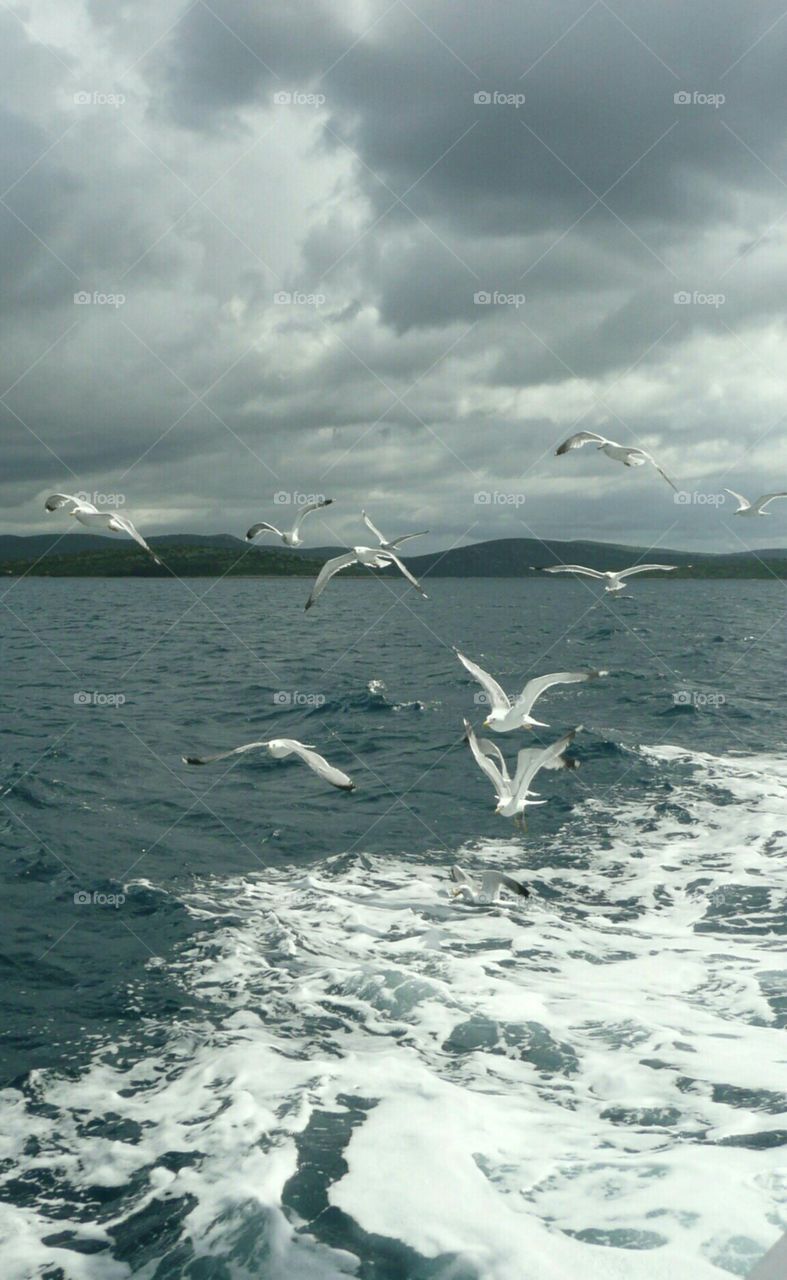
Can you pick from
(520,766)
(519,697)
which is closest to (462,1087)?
(520,766)

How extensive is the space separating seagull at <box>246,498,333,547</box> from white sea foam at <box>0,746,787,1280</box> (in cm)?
652

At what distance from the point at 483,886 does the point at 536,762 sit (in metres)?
2.16

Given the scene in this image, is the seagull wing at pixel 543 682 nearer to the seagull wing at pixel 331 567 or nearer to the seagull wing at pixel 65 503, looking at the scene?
the seagull wing at pixel 331 567

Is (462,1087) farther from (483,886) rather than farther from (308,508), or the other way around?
(308,508)

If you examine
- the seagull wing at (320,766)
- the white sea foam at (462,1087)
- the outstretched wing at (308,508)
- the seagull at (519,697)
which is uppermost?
the outstretched wing at (308,508)

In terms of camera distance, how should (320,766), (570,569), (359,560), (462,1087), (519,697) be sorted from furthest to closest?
(570,569)
(359,560)
(519,697)
(320,766)
(462,1087)

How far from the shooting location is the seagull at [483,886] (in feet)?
42.7

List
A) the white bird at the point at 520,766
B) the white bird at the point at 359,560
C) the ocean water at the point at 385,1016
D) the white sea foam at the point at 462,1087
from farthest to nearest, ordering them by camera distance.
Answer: the white bird at the point at 359,560 → the white bird at the point at 520,766 → the ocean water at the point at 385,1016 → the white sea foam at the point at 462,1087

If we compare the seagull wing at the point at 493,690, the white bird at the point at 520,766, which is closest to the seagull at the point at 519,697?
the seagull wing at the point at 493,690

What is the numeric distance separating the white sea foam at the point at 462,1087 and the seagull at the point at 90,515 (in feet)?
20.2

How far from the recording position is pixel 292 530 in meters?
18.6

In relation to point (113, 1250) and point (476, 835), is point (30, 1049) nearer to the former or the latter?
point (113, 1250)

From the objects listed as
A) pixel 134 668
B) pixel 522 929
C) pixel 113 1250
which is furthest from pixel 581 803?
pixel 134 668

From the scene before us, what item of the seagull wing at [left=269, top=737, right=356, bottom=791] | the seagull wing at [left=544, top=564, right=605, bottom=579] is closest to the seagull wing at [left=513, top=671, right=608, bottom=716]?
the seagull wing at [left=269, top=737, right=356, bottom=791]
